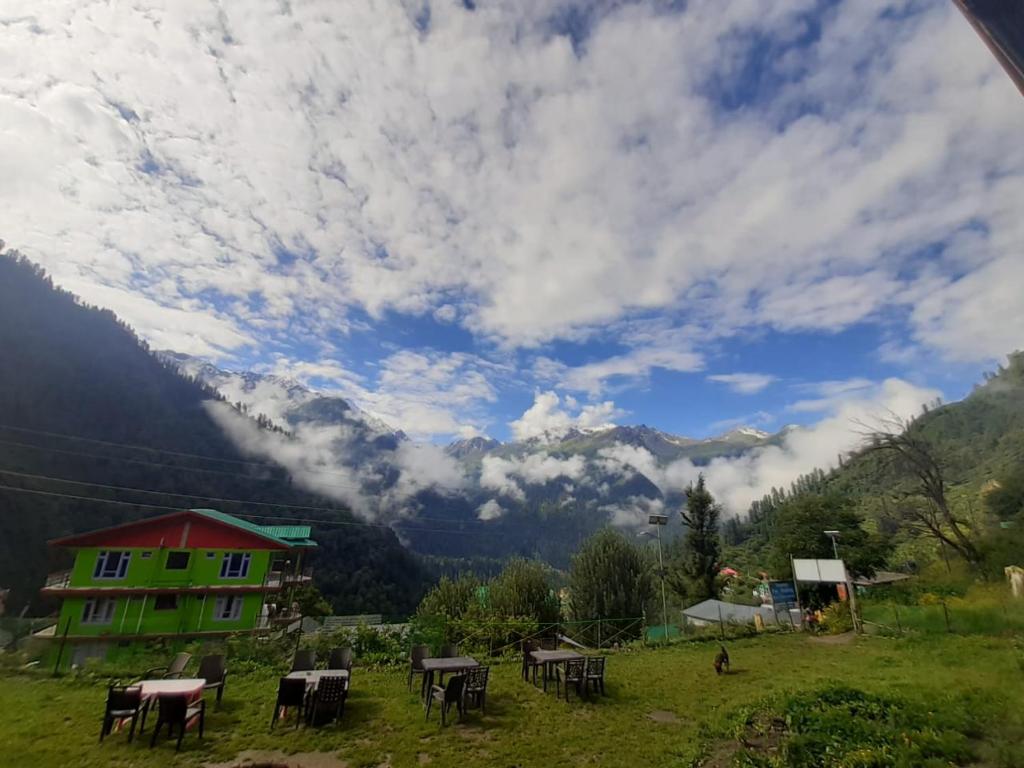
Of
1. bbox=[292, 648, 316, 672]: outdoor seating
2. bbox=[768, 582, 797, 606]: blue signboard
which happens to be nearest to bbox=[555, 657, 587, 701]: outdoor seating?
bbox=[292, 648, 316, 672]: outdoor seating

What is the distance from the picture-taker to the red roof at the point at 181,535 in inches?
1358

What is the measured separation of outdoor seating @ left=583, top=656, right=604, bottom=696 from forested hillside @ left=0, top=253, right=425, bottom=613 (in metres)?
88.7

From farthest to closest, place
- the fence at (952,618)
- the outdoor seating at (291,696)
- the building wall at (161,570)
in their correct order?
the building wall at (161,570), the fence at (952,618), the outdoor seating at (291,696)

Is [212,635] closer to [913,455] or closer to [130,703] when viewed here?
[130,703]

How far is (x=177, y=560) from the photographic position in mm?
36094

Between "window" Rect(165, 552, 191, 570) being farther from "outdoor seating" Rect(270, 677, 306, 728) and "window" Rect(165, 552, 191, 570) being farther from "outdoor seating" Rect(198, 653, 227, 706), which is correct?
"outdoor seating" Rect(270, 677, 306, 728)

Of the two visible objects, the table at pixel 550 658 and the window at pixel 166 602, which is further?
the window at pixel 166 602

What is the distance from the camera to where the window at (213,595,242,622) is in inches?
1455

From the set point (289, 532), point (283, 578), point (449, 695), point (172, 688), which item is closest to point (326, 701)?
point (449, 695)

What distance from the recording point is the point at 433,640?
1566 cm

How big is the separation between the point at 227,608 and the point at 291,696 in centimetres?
3625

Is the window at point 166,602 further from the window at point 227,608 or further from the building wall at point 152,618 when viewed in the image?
the window at point 227,608

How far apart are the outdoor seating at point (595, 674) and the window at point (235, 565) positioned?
37.2m

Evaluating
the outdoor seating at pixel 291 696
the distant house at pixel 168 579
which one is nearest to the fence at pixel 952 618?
the outdoor seating at pixel 291 696
